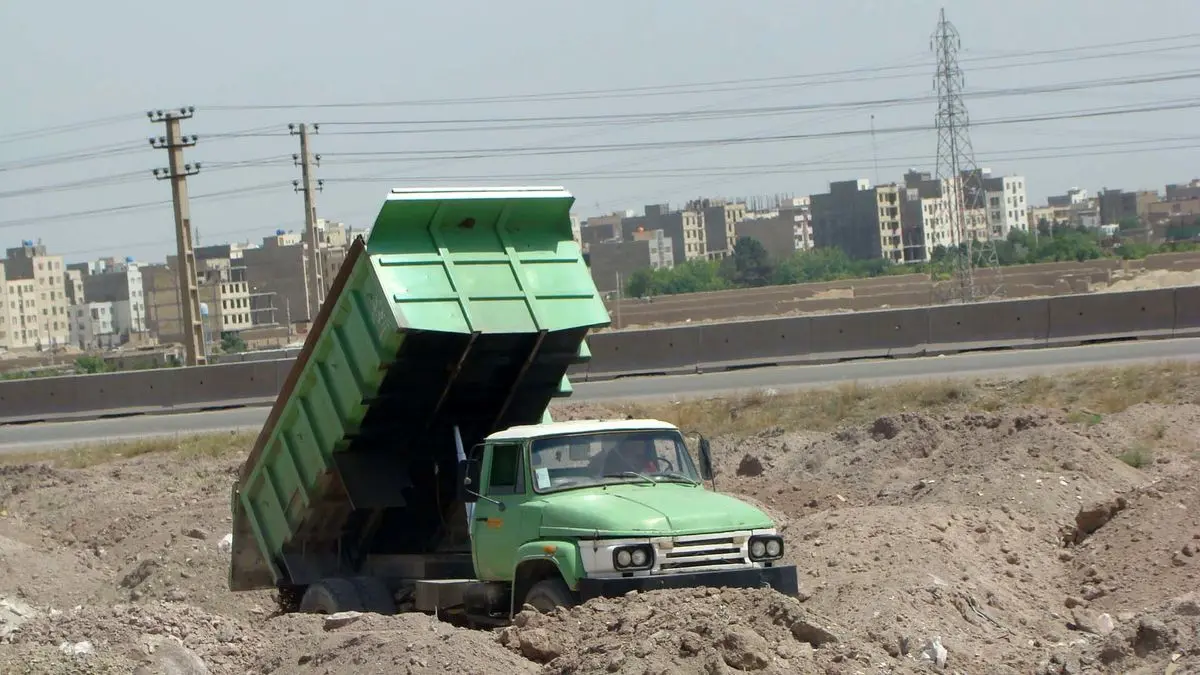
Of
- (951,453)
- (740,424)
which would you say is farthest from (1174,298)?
(951,453)

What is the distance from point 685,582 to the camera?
994 cm

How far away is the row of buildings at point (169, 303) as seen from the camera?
438 feet

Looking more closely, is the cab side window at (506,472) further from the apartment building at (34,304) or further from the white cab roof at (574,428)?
the apartment building at (34,304)

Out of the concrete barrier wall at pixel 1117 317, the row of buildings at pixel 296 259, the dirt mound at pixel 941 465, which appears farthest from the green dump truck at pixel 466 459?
the row of buildings at pixel 296 259

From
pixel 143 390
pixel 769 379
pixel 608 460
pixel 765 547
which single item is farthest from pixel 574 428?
pixel 143 390

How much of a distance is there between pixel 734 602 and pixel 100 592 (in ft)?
31.5

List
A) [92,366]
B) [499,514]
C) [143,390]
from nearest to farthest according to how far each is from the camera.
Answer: [499,514], [143,390], [92,366]

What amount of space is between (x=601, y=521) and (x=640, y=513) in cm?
26

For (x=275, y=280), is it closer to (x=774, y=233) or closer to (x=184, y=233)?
(x=774, y=233)

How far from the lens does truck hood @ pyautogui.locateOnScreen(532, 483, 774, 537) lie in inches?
394

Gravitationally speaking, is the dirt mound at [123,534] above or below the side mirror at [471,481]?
below

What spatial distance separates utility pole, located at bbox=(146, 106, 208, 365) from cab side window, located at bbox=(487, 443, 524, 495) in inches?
1291

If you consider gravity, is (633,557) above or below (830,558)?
above

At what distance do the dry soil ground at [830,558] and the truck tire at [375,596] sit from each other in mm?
1335
